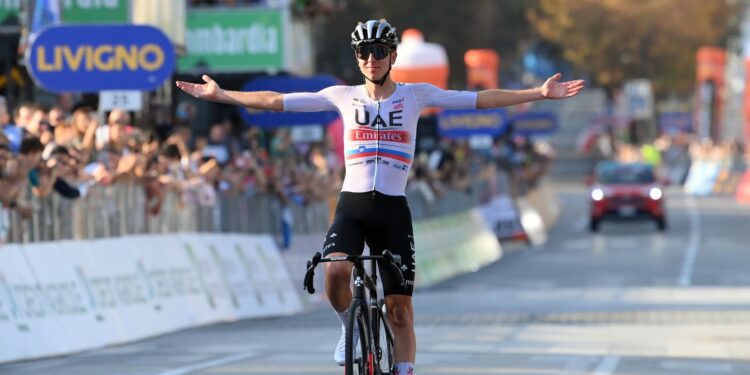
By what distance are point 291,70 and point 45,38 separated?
12905 millimetres

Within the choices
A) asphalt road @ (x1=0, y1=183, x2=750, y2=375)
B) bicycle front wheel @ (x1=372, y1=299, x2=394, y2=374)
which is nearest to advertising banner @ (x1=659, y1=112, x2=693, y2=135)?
asphalt road @ (x1=0, y1=183, x2=750, y2=375)

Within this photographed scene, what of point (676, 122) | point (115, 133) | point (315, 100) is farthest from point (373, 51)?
point (676, 122)

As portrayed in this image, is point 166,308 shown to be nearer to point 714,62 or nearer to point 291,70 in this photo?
point 291,70

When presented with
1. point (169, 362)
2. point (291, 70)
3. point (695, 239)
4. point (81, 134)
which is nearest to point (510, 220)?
point (695, 239)

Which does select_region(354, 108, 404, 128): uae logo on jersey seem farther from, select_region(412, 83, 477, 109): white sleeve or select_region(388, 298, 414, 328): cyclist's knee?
select_region(388, 298, 414, 328): cyclist's knee

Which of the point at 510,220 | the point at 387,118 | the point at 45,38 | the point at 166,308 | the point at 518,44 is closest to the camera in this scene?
the point at 387,118

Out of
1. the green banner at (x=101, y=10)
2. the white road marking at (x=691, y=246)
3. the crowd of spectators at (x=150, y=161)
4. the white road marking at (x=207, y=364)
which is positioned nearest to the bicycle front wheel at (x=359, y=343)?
the white road marking at (x=207, y=364)

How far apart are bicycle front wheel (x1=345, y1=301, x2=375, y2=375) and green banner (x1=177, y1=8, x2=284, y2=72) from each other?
22267 mm

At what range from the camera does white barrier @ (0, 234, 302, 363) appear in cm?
1692

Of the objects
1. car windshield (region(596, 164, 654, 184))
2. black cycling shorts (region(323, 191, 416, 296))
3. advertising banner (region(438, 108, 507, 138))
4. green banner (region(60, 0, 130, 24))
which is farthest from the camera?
car windshield (region(596, 164, 654, 184))

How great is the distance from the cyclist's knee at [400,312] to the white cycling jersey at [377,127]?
0.61m

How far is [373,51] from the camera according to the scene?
10945 millimetres

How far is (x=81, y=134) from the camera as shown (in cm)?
2066

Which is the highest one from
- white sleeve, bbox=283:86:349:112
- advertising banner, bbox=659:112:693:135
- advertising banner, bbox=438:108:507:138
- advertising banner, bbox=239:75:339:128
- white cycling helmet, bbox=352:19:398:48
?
white cycling helmet, bbox=352:19:398:48
